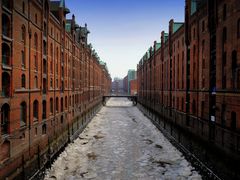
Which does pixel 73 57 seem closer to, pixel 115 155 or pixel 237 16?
pixel 115 155

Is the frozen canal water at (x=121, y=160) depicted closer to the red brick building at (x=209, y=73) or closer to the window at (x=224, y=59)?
the red brick building at (x=209, y=73)

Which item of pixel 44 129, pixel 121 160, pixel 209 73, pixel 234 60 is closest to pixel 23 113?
pixel 44 129

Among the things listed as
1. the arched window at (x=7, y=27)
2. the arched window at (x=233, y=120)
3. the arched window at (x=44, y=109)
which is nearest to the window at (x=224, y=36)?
the arched window at (x=233, y=120)

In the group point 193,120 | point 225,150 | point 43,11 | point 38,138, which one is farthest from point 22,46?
point 193,120

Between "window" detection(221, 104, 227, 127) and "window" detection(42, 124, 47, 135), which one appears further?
"window" detection(42, 124, 47, 135)

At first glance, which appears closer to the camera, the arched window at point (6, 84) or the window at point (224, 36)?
the arched window at point (6, 84)

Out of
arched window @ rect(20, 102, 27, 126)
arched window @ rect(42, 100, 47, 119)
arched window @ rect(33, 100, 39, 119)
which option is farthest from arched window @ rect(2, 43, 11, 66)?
arched window @ rect(42, 100, 47, 119)

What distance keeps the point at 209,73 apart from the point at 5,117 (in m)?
16.9

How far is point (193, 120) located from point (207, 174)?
10.1 m

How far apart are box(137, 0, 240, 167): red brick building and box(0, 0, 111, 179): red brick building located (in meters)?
13.4

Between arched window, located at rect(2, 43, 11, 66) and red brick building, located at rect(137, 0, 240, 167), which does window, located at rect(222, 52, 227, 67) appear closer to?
red brick building, located at rect(137, 0, 240, 167)

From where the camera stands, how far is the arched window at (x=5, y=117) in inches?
562

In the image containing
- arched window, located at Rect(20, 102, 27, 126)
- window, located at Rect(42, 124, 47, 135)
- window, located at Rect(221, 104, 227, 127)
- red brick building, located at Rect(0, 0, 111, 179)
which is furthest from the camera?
window, located at Rect(42, 124, 47, 135)

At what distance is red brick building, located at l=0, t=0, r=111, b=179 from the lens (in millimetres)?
14641
